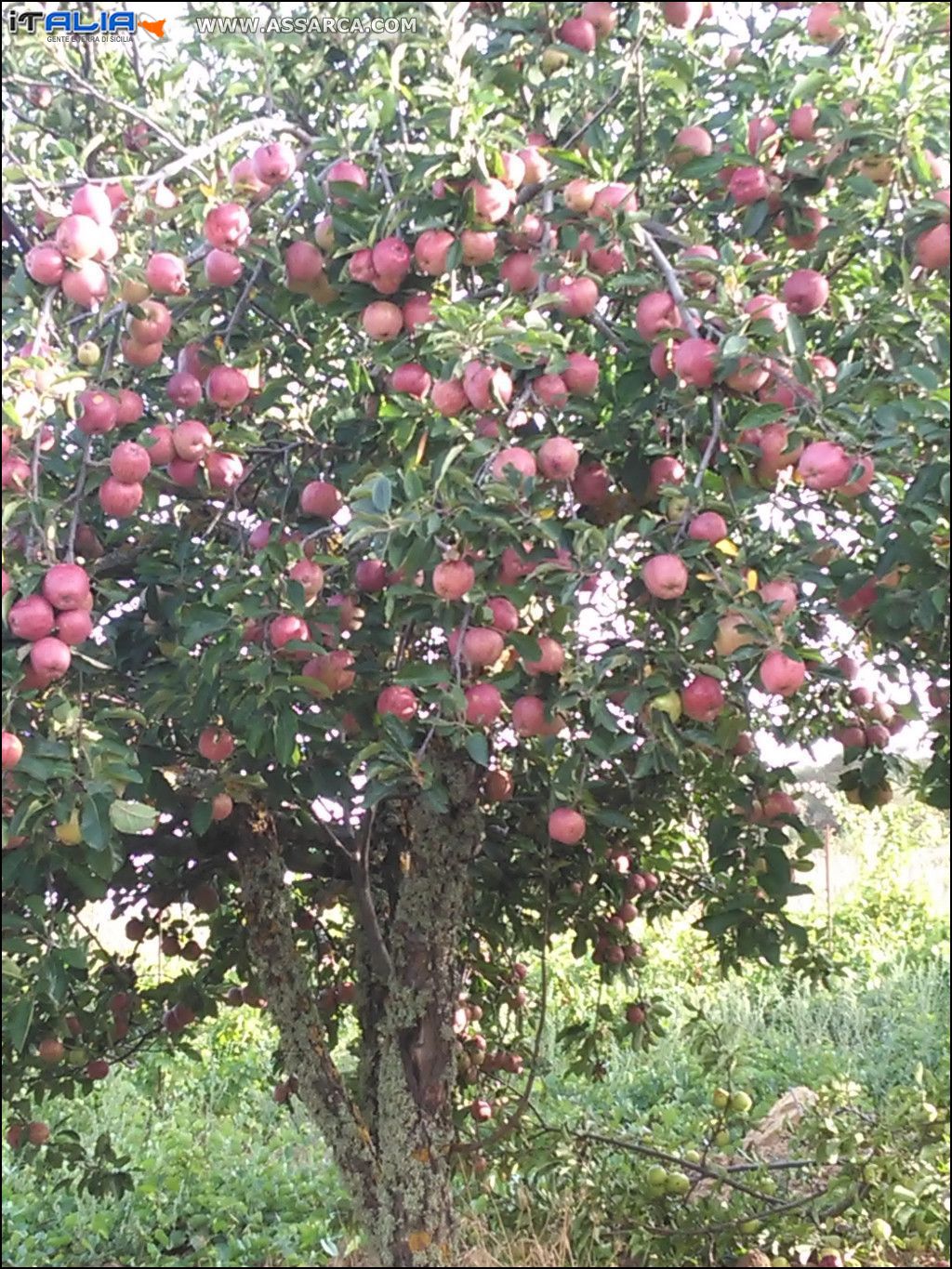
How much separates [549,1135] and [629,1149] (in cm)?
23

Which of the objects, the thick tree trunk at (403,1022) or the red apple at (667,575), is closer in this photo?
the red apple at (667,575)

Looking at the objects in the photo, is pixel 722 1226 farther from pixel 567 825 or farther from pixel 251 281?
pixel 251 281

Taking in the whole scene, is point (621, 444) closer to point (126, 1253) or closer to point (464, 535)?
point (464, 535)

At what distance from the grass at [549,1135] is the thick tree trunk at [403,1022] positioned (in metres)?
0.18

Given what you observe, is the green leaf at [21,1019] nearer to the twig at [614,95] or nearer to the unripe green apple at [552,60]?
the twig at [614,95]

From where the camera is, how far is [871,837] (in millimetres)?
9047

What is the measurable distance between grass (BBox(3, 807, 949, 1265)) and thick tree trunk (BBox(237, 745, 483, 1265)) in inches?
7.0

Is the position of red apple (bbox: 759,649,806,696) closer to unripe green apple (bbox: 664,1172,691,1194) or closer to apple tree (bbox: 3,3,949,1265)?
apple tree (bbox: 3,3,949,1265)

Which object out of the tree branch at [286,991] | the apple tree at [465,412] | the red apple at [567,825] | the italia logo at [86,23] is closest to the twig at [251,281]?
the apple tree at [465,412]

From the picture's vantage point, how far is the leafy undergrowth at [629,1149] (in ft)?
10.1

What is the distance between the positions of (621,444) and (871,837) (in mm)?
7657

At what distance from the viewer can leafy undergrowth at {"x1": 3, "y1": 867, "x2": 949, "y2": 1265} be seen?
10.1ft

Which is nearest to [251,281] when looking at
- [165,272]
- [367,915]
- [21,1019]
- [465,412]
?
[165,272]

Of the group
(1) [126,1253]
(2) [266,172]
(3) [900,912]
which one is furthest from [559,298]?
(3) [900,912]
